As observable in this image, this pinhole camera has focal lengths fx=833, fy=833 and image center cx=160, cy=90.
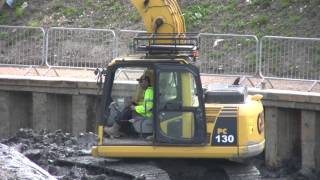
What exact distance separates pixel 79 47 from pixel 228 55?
3349mm

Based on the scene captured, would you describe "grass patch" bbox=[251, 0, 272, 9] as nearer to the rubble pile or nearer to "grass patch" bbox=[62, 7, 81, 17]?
"grass patch" bbox=[62, 7, 81, 17]

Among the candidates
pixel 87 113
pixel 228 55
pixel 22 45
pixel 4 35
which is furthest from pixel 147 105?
pixel 4 35

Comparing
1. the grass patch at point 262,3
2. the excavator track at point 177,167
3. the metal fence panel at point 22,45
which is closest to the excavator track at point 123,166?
the excavator track at point 177,167

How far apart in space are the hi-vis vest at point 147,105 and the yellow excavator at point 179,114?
6 cm

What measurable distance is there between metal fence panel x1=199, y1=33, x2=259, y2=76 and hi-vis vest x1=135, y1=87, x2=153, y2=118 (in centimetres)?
623

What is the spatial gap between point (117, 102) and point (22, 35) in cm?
884

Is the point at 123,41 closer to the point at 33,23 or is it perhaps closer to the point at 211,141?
the point at 33,23

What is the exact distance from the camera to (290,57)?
16.3 meters

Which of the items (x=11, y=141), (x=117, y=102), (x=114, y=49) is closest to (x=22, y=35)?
(x=114, y=49)

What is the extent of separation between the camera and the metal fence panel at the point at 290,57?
52.8ft

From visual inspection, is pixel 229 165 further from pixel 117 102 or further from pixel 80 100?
pixel 80 100

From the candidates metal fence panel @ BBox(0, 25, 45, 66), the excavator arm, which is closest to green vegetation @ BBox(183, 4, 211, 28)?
metal fence panel @ BBox(0, 25, 45, 66)

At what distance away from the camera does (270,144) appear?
50.1 feet

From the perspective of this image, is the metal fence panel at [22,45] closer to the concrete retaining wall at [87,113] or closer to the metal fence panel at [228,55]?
the concrete retaining wall at [87,113]
